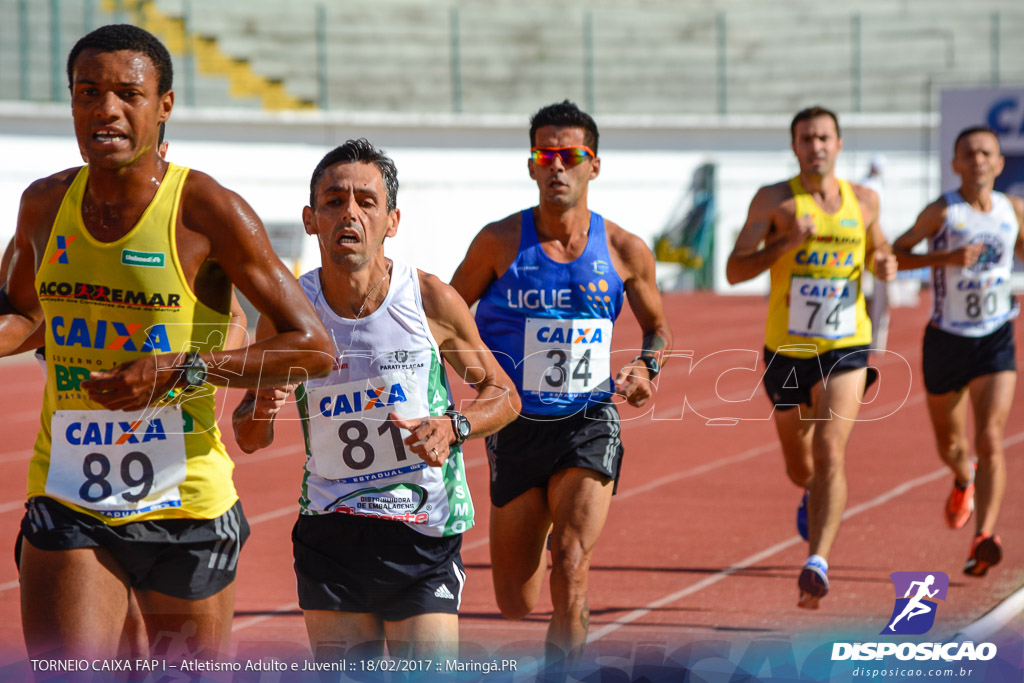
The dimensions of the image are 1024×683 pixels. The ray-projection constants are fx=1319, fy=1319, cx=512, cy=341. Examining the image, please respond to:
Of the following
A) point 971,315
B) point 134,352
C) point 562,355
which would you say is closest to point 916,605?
point 562,355

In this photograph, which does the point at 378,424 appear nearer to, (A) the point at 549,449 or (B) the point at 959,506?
(A) the point at 549,449

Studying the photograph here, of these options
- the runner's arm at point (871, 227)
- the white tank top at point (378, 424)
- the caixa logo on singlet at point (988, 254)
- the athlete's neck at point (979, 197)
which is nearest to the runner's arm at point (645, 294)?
the white tank top at point (378, 424)

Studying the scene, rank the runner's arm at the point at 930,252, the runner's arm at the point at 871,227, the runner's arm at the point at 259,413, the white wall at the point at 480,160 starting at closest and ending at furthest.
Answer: the runner's arm at the point at 259,413, the runner's arm at the point at 871,227, the runner's arm at the point at 930,252, the white wall at the point at 480,160

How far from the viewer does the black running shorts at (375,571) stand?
360 cm

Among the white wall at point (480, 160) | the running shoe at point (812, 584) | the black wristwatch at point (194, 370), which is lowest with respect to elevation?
the running shoe at point (812, 584)

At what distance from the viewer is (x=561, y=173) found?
17.1ft

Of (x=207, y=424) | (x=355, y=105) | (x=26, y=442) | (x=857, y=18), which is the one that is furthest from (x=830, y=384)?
(x=857, y=18)

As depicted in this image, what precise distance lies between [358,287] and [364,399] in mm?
322

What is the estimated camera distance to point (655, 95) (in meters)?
31.4

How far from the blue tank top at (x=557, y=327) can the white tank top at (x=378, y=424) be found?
56.3 inches

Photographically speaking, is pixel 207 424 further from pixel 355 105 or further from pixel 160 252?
pixel 355 105

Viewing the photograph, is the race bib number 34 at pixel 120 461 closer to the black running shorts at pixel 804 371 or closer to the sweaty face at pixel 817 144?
the black running shorts at pixel 804 371

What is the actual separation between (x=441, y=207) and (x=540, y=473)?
2203cm

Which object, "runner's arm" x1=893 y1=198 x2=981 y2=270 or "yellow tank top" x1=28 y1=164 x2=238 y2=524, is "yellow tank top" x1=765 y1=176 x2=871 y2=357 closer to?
"runner's arm" x1=893 y1=198 x2=981 y2=270
